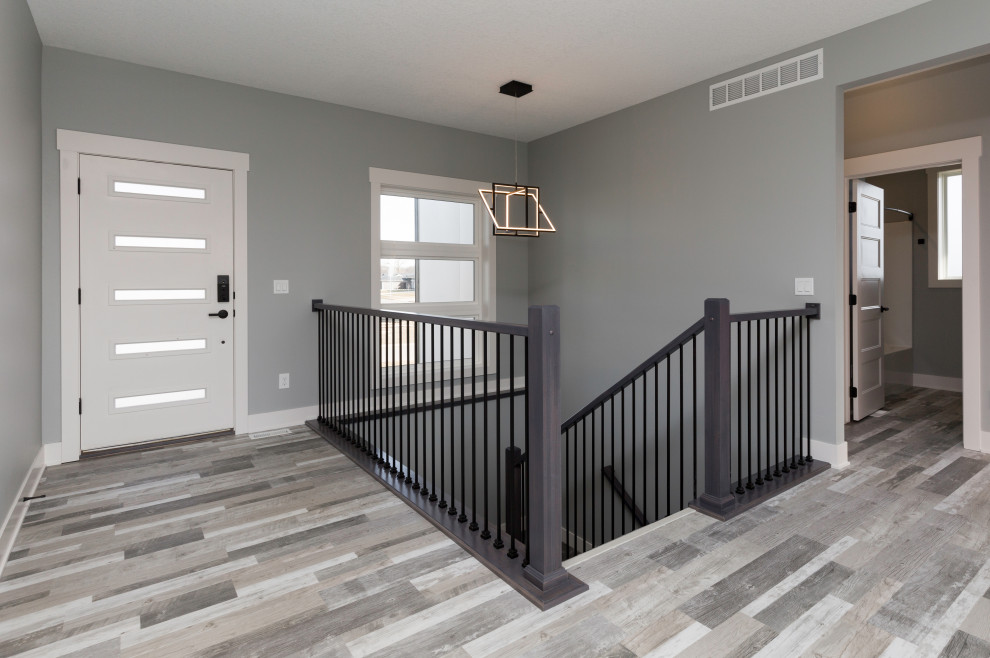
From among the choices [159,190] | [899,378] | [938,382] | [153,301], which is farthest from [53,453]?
[938,382]

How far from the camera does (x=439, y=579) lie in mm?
1989

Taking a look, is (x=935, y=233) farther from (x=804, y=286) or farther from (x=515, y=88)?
(x=515, y=88)

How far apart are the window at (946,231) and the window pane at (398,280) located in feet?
17.6

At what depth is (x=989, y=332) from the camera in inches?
139

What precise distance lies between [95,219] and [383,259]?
79.4 inches

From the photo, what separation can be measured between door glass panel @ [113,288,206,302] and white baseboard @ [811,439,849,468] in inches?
165

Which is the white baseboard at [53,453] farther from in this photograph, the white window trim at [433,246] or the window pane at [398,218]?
the window pane at [398,218]

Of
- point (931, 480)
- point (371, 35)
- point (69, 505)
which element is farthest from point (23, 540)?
point (931, 480)

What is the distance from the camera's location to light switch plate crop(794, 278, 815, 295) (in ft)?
10.9

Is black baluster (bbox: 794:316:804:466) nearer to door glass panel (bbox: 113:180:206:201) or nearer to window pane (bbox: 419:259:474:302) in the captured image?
window pane (bbox: 419:259:474:302)

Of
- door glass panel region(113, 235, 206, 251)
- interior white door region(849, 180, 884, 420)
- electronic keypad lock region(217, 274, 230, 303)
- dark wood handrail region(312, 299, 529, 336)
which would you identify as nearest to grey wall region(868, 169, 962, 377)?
interior white door region(849, 180, 884, 420)

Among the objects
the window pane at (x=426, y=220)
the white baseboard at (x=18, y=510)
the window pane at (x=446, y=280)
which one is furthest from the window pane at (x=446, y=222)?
the white baseboard at (x=18, y=510)

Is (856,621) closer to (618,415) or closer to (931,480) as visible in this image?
(931,480)

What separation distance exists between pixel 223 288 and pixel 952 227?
695 centimetres
